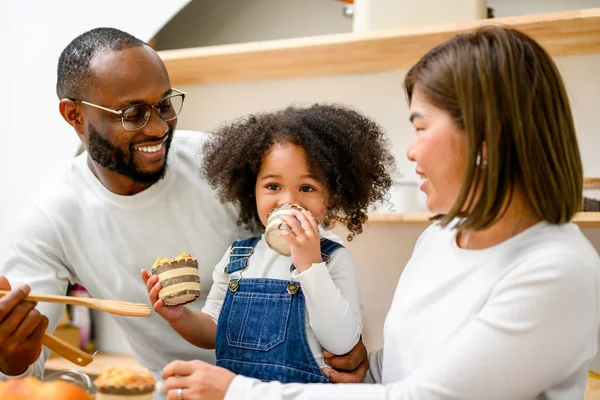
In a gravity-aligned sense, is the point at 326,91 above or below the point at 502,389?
above

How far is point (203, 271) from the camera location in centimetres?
181

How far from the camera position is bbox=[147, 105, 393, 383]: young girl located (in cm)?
132

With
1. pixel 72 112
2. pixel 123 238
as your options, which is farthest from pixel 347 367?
pixel 72 112

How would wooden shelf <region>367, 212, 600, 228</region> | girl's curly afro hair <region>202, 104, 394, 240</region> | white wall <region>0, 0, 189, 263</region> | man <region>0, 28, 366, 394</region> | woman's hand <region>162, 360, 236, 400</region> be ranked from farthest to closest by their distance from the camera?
white wall <region>0, 0, 189, 263</region>
wooden shelf <region>367, 212, 600, 228</region>
man <region>0, 28, 366, 394</region>
girl's curly afro hair <region>202, 104, 394, 240</region>
woman's hand <region>162, 360, 236, 400</region>

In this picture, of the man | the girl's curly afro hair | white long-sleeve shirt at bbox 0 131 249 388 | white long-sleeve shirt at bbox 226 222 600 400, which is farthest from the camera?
white long-sleeve shirt at bbox 0 131 249 388

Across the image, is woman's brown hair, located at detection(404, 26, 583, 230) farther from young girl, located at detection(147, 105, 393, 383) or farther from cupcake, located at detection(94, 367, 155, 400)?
cupcake, located at detection(94, 367, 155, 400)

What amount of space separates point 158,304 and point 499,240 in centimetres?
73

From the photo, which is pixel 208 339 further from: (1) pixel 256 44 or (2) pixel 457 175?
(1) pixel 256 44

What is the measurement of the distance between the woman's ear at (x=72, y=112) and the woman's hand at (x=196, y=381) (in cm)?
103

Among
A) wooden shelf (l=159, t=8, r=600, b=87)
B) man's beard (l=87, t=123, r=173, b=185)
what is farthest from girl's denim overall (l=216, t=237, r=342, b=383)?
wooden shelf (l=159, t=8, r=600, b=87)

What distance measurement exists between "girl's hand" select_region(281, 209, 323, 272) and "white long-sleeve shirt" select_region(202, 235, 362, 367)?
0.02 meters

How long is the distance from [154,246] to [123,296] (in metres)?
0.18

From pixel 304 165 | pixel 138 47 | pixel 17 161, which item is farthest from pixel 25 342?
pixel 17 161

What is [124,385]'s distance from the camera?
86cm
